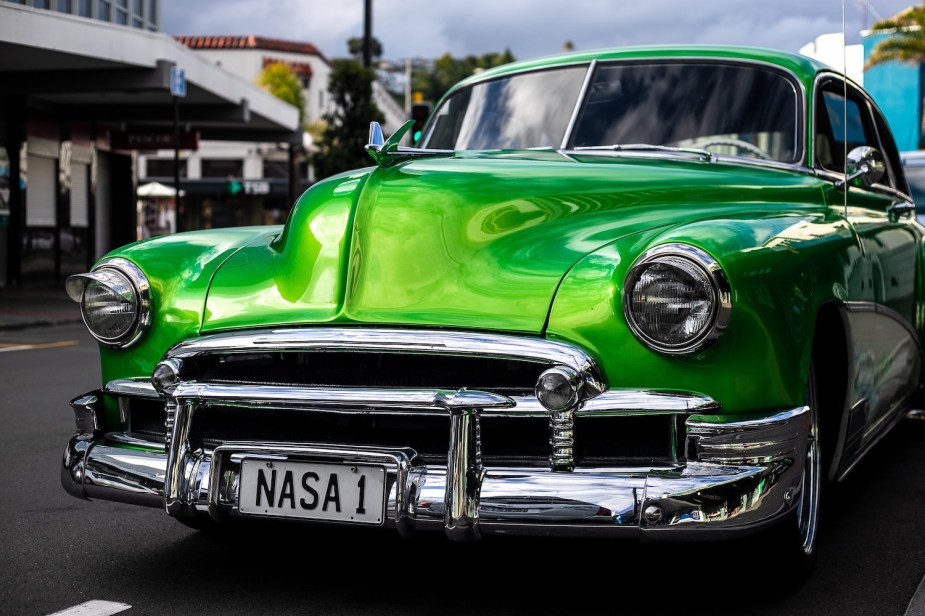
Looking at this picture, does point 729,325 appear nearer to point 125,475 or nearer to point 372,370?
point 372,370

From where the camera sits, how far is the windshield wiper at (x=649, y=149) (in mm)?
4223

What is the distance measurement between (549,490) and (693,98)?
220cm

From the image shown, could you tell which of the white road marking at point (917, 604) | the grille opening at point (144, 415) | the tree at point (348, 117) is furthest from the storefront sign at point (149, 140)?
the white road marking at point (917, 604)

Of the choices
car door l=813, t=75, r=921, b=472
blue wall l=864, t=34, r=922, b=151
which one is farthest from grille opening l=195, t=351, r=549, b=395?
blue wall l=864, t=34, r=922, b=151

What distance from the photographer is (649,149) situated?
4305 mm

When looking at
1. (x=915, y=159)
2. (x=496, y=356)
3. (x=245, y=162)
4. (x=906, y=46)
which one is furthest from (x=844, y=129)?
(x=245, y=162)

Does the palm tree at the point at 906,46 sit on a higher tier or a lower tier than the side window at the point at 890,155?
higher

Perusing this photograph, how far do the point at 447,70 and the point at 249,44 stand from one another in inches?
1911

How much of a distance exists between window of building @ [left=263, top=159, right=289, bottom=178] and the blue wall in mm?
41738

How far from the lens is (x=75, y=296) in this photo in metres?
3.61

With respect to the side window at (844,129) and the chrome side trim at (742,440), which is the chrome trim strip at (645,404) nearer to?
the chrome side trim at (742,440)

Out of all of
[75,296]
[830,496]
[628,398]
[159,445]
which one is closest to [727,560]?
[628,398]

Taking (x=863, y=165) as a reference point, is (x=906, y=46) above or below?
above

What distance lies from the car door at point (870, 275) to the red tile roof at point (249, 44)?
7076 cm
